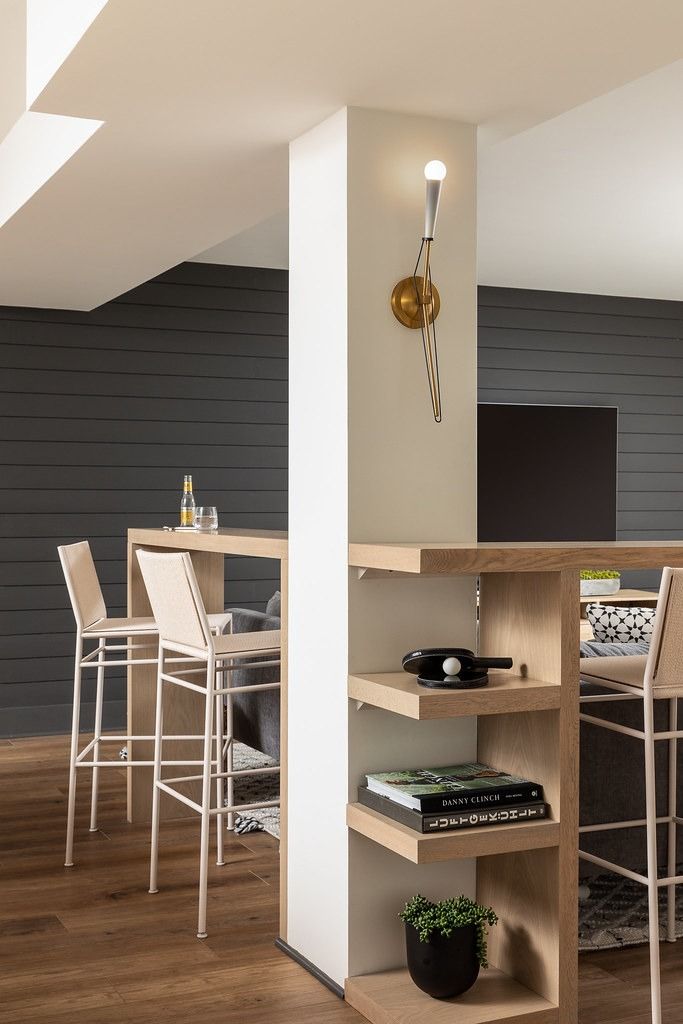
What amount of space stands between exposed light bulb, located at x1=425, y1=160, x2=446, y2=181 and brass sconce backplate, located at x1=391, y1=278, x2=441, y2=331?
0.88 ft

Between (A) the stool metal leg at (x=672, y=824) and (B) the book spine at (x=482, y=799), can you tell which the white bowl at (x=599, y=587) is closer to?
(A) the stool metal leg at (x=672, y=824)

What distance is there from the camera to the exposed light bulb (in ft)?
8.70

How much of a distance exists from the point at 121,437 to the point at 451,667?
4225 mm

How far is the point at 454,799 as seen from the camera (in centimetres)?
253

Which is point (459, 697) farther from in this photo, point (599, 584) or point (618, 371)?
point (618, 371)

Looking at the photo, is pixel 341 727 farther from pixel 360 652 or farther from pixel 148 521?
pixel 148 521

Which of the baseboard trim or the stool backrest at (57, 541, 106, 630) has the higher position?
the stool backrest at (57, 541, 106, 630)

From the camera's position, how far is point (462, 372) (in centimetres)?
293

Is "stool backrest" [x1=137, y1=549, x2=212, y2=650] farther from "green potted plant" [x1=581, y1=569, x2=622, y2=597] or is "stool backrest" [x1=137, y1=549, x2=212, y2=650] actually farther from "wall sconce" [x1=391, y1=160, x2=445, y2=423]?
"green potted plant" [x1=581, y1=569, x2=622, y2=597]

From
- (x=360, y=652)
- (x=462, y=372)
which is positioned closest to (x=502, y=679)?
(x=360, y=652)

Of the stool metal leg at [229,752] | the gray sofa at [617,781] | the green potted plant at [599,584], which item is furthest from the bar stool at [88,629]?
the green potted plant at [599,584]

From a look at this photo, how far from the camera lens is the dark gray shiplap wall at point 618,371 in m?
7.46

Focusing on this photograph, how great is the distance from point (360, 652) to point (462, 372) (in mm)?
757

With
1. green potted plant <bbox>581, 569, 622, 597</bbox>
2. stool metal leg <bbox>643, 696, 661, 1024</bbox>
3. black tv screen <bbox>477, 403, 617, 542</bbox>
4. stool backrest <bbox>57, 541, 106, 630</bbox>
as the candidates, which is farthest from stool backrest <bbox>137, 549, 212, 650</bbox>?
green potted plant <bbox>581, 569, 622, 597</bbox>
